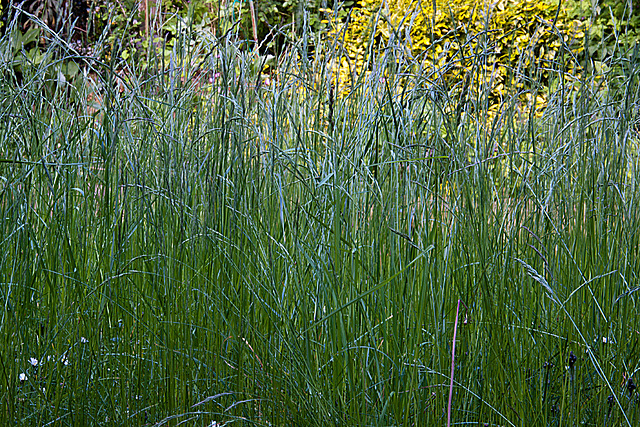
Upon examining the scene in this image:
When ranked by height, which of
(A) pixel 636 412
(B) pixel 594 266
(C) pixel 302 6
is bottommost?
(A) pixel 636 412

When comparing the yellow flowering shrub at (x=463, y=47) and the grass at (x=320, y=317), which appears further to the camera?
the yellow flowering shrub at (x=463, y=47)

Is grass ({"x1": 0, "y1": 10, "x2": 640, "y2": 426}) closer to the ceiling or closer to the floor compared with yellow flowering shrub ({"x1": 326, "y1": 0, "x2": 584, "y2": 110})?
closer to the floor

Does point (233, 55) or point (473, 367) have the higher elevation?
point (233, 55)

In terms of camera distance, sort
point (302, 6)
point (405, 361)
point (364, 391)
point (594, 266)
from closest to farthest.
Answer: point (364, 391), point (405, 361), point (594, 266), point (302, 6)

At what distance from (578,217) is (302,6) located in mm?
925

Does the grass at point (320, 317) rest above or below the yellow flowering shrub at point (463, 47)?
below

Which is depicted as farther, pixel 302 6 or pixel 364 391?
pixel 302 6

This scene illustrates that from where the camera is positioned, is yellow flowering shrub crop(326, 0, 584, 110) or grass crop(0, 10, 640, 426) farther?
yellow flowering shrub crop(326, 0, 584, 110)

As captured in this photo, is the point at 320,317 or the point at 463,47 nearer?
the point at 320,317

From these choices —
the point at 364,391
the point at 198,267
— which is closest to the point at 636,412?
the point at 364,391

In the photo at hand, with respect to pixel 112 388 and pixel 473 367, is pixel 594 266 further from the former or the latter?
pixel 112 388

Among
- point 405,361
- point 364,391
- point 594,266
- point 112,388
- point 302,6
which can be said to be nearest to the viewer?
point 364,391

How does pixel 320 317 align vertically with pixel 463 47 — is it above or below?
below

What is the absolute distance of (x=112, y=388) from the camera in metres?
1.37
